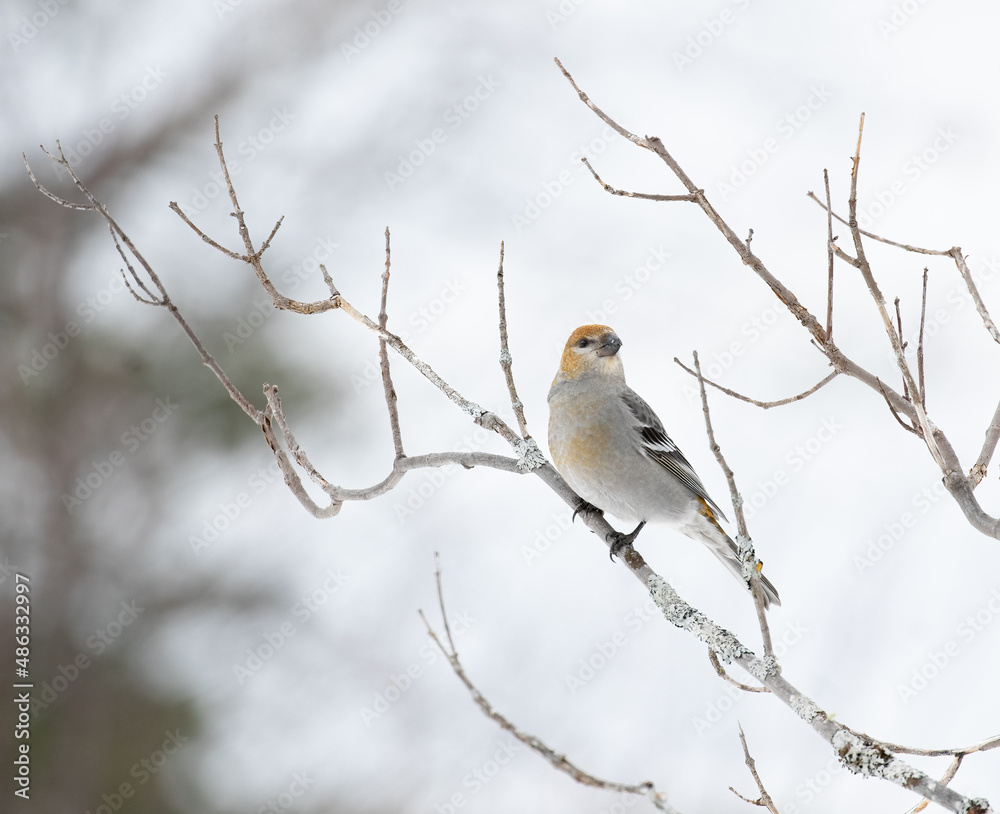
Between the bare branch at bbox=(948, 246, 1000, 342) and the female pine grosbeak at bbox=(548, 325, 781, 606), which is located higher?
the female pine grosbeak at bbox=(548, 325, 781, 606)

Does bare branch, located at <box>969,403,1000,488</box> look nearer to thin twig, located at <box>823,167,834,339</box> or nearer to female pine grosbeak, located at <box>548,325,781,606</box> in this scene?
thin twig, located at <box>823,167,834,339</box>

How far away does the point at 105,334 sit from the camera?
10234mm

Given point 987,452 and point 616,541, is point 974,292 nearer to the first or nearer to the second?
point 987,452

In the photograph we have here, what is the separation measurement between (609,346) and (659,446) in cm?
63

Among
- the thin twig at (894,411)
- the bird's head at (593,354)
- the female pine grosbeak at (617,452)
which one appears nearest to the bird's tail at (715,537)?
the female pine grosbeak at (617,452)

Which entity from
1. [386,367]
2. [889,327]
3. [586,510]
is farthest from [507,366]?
[889,327]

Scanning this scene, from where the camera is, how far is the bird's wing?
439 centimetres

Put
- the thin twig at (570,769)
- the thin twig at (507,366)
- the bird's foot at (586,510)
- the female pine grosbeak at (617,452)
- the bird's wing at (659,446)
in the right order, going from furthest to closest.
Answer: the bird's wing at (659,446) → the female pine grosbeak at (617,452) → the bird's foot at (586,510) → the thin twig at (507,366) → the thin twig at (570,769)

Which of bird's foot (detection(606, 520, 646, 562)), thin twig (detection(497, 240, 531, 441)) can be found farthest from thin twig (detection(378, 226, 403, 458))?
bird's foot (detection(606, 520, 646, 562))

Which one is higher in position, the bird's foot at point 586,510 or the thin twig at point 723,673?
the bird's foot at point 586,510

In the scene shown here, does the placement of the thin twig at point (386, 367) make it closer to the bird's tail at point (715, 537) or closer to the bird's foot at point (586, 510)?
the bird's foot at point (586, 510)

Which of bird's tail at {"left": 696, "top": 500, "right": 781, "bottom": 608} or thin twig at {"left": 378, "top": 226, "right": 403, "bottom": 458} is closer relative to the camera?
thin twig at {"left": 378, "top": 226, "right": 403, "bottom": 458}

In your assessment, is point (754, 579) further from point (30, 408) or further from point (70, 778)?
point (30, 408)

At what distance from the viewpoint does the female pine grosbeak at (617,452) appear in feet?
13.5
